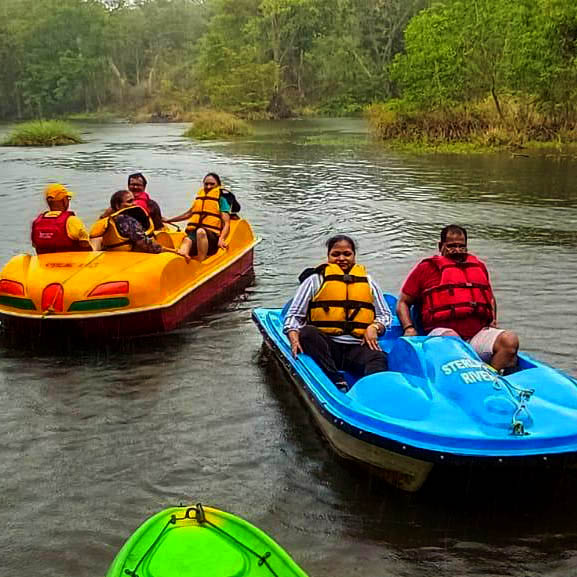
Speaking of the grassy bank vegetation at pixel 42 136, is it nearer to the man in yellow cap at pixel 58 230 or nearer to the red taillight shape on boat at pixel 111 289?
the man in yellow cap at pixel 58 230

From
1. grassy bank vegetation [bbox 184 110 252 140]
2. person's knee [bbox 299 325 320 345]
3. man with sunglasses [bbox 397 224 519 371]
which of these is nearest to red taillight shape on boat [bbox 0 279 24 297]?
person's knee [bbox 299 325 320 345]

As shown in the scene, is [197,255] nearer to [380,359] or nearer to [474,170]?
[380,359]

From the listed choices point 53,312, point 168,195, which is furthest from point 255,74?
point 53,312

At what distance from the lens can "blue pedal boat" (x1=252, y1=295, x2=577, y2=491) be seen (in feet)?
12.6

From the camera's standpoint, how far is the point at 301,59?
200 feet

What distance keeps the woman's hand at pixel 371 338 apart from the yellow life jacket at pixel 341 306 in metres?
0.08

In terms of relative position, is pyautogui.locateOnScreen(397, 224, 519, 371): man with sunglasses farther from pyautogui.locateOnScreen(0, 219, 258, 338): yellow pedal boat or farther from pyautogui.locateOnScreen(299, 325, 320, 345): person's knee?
pyautogui.locateOnScreen(0, 219, 258, 338): yellow pedal boat

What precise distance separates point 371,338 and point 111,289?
2383 millimetres

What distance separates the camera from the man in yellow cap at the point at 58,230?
23.7 ft

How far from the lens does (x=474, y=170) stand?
66.3 ft

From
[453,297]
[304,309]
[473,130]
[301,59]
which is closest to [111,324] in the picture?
[304,309]

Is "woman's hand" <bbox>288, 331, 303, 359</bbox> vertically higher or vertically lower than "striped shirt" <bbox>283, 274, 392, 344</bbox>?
lower

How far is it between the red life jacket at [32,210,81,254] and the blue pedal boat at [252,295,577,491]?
3.13 metres

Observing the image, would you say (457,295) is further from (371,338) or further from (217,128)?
(217,128)
